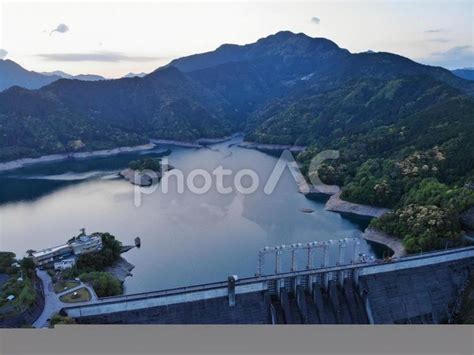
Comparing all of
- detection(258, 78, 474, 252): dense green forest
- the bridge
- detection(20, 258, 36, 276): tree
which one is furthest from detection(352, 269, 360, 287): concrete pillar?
detection(20, 258, 36, 276): tree

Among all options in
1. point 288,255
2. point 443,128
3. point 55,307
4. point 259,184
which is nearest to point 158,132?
point 259,184

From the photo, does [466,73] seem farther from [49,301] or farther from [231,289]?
[49,301]

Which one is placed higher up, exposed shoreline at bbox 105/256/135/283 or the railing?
the railing

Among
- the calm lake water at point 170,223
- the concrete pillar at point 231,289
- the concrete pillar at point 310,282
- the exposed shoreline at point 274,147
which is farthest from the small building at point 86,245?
the exposed shoreline at point 274,147

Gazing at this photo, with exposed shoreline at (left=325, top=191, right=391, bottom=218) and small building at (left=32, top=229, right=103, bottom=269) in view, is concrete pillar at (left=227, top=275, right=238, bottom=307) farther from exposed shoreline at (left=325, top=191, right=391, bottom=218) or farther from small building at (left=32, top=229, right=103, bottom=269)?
exposed shoreline at (left=325, top=191, right=391, bottom=218)

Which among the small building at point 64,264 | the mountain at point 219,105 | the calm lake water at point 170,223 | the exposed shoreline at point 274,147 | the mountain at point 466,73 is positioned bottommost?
the calm lake water at point 170,223

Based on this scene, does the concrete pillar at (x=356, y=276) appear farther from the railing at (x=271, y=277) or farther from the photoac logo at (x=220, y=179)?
the photoac logo at (x=220, y=179)

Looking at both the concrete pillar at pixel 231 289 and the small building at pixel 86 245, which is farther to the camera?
the small building at pixel 86 245
